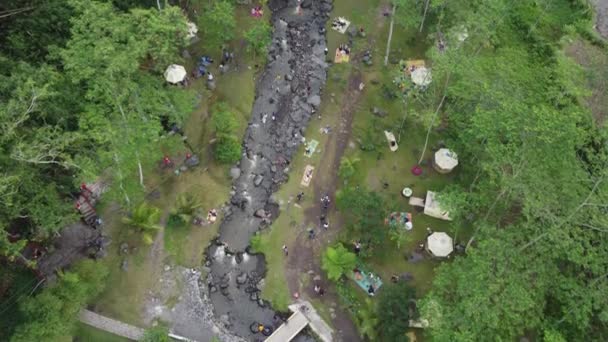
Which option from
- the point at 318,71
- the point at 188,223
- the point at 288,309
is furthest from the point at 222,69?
the point at 288,309

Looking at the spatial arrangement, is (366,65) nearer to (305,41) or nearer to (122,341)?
(305,41)

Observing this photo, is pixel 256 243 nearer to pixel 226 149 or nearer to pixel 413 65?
pixel 226 149

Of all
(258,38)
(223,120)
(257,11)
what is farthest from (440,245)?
(257,11)

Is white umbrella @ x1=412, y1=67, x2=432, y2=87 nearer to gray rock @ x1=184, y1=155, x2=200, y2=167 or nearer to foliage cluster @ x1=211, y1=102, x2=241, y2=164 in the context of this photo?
foliage cluster @ x1=211, y1=102, x2=241, y2=164

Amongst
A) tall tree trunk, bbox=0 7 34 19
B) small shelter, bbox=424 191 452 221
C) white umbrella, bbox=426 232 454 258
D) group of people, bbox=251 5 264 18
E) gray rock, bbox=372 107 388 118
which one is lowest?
white umbrella, bbox=426 232 454 258

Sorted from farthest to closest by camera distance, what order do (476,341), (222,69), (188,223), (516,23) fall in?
(516,23), (222,69), (188,223), (476,341)

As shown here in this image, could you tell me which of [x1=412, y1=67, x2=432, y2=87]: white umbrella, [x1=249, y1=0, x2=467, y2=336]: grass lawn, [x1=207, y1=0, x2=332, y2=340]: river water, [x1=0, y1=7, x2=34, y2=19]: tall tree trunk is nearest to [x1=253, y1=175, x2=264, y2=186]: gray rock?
[x1=207, y1=0, x2=332, y2=340]: river water

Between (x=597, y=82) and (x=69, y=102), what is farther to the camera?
(x=597, y=82)
